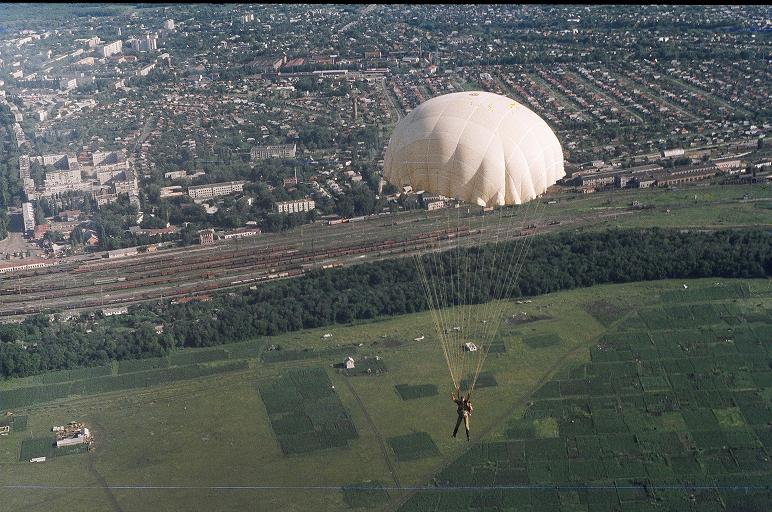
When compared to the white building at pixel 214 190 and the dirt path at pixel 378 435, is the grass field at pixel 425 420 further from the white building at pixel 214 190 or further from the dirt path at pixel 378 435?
the white building at pixel 214 190

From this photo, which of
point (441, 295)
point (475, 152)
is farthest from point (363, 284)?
point (475, 152)

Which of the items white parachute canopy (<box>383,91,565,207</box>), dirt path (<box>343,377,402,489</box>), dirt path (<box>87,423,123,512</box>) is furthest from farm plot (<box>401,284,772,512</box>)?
white parachute canopy (<box>383,91,565,207</box>)

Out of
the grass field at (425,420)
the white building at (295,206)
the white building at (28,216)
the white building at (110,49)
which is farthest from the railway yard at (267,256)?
the white building at (110,49)

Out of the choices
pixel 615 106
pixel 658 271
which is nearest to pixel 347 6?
pixel 615 106

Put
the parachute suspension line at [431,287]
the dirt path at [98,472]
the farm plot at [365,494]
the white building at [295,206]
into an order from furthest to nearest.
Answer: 1. the white building at [295,206]
2. the parachute suspension line at [431,287]
3. the dirt path at [98,472]
4. the farm plot at [365,494]

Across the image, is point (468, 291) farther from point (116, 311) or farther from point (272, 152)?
point (272, 152)

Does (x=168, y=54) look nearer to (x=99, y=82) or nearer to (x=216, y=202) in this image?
(x=99, y=82)

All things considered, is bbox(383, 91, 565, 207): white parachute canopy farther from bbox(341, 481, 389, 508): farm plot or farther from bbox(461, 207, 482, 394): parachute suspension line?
bbox(461, 207, 482, 394): parachute suspension line
